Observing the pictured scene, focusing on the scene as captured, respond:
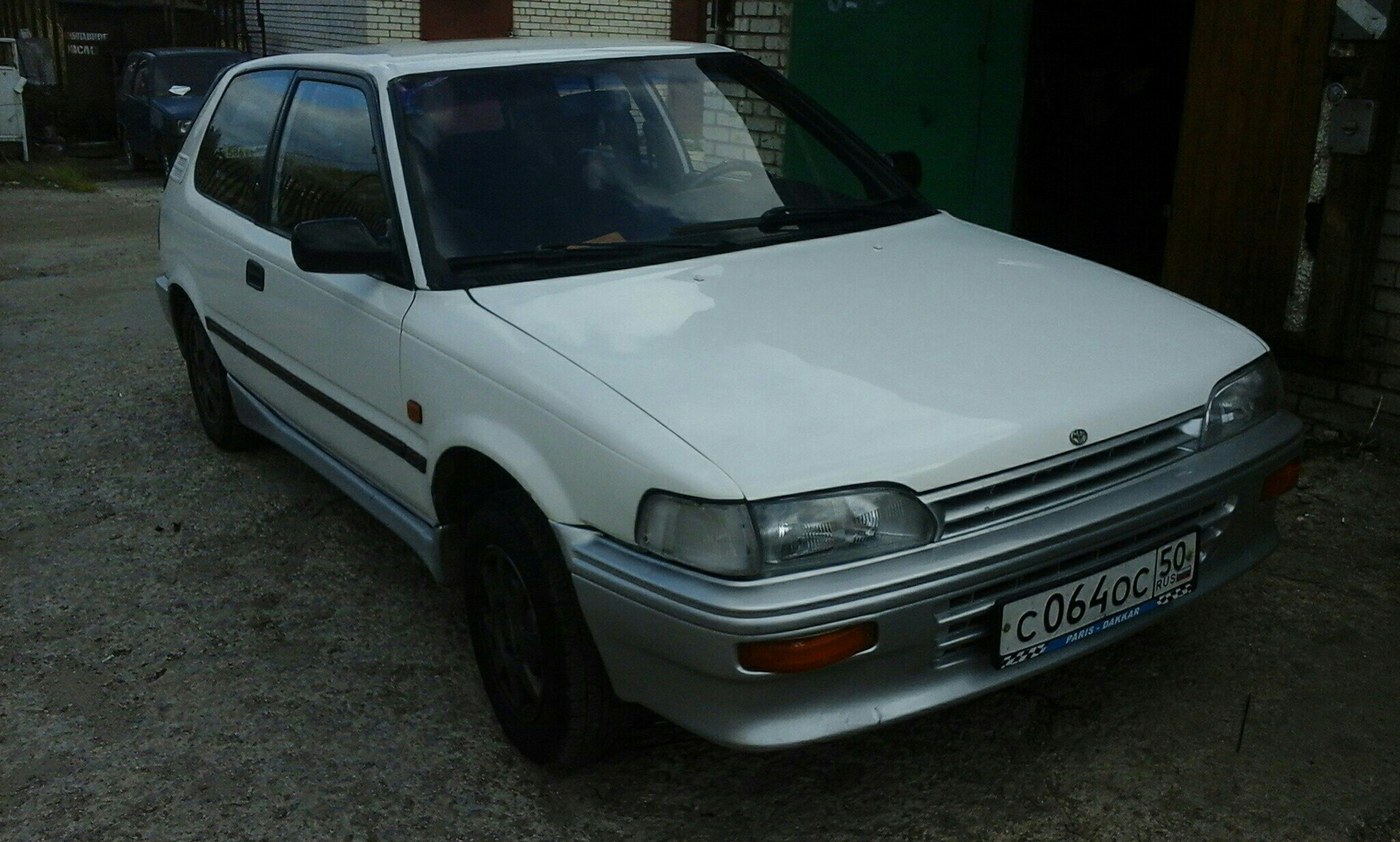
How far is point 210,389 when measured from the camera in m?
5.30

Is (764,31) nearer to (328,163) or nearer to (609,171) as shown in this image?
(328,163)

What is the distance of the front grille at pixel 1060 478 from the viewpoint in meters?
2.57

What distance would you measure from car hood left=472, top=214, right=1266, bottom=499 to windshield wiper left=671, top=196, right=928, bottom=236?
11cm

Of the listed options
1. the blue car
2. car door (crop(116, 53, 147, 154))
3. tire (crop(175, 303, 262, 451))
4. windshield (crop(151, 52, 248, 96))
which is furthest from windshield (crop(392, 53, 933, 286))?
car door (crop(116, 53, 147, 154))

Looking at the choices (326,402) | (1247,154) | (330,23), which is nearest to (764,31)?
(1247,154)

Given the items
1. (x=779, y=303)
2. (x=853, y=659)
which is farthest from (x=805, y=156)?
(x=853, y=659)

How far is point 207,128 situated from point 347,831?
3.20 metres

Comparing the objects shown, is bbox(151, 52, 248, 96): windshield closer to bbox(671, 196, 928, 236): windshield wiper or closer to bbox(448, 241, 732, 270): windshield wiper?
bbox(671, 196, 928, 236): windshield wiper

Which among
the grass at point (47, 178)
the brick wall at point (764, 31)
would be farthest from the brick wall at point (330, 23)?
the brick wall at point (764, 31)

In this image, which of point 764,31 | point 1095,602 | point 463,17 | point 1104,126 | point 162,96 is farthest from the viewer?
point 463,17

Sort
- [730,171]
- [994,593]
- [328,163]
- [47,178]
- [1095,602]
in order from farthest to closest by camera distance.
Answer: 1. [47,178]
2. [328,163]
3. [730,171]
4. [1095,602]
5. [994,593]

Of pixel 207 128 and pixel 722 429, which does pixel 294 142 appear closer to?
pixel 207 128

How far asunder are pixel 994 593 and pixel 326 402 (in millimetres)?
2129

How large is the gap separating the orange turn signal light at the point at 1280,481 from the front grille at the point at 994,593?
0.34 meters
